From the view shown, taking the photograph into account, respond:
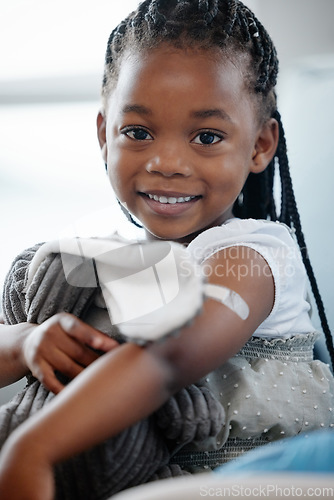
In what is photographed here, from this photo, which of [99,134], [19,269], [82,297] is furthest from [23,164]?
[82,297]

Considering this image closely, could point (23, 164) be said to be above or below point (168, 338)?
above

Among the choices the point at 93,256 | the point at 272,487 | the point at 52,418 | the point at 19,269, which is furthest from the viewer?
the point at 19,269

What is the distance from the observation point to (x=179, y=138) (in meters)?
0.71

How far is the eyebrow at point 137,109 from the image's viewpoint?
2.32 feet

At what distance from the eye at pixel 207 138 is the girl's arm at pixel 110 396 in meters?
0.25

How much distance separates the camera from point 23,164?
1.01 meters

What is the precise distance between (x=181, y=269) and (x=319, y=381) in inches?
11.8

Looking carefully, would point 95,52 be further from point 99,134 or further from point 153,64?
point 153,64

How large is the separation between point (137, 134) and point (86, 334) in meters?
0.30

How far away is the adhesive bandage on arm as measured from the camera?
573 mm

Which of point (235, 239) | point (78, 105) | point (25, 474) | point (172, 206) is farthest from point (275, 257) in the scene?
point (78, 105)

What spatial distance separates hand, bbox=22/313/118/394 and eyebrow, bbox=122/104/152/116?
0.90ft

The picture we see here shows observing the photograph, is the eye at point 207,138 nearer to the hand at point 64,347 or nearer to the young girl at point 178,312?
the young girl at point 178,312

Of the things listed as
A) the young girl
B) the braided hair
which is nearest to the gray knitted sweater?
the young girl
